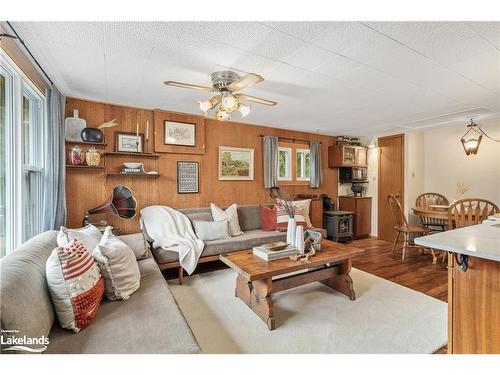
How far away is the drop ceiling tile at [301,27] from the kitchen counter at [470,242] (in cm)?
141

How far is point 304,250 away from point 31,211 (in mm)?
2572

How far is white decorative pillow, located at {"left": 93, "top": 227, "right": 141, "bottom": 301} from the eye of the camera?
1.59 m

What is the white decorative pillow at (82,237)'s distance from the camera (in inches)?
65.2

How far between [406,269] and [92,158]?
169 inches

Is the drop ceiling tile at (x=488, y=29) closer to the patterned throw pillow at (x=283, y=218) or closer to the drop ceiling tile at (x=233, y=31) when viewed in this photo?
the drop ceiling tile at (x=233, y=31)

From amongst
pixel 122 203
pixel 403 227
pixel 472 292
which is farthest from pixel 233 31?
pixel 403 227

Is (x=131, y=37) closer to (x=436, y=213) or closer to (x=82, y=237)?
(x=82, y=237)

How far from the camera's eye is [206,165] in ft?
12.8

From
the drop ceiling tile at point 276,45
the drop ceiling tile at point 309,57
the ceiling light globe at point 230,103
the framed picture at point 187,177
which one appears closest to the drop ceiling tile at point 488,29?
the drop ceiling tile at point 309,57

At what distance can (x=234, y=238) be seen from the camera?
331cm

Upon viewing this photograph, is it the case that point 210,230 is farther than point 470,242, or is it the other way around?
point 210,230

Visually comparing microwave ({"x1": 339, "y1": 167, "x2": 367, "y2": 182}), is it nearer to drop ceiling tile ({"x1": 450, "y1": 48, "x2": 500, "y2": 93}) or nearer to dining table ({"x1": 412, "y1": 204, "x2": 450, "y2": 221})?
dining table ({"x1": 412, "y1": 204, "x2": 450, "y2": 221})

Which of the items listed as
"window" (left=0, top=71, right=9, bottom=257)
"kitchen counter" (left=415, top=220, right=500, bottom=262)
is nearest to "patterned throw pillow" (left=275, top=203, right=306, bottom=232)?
"kitchen counter" (left=415, top=220, right=500, bottom=262)

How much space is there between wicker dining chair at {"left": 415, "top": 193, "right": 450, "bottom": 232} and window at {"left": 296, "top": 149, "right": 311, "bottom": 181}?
Answer: 206 cm
